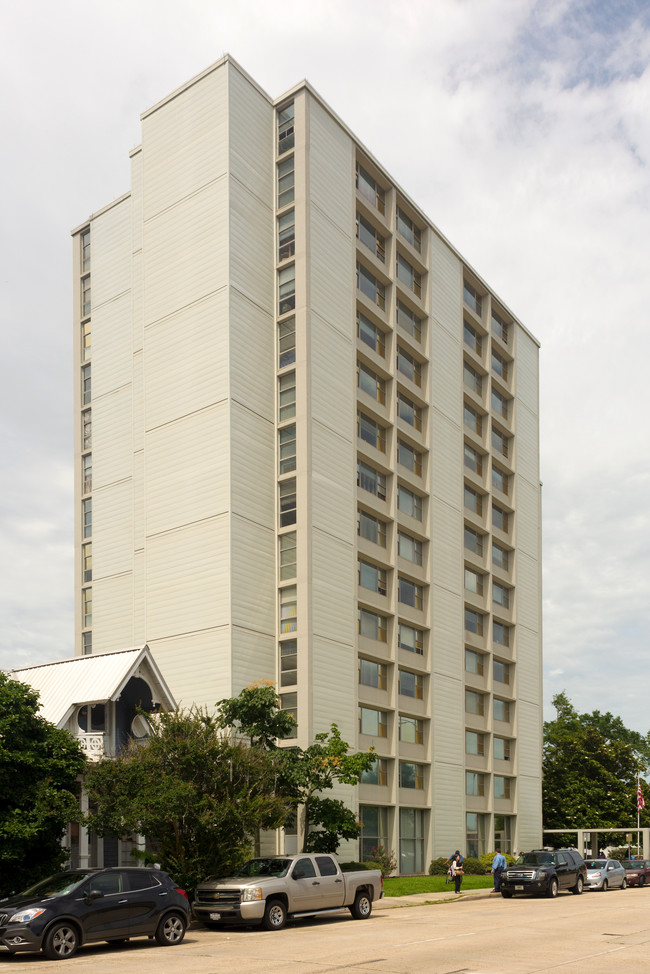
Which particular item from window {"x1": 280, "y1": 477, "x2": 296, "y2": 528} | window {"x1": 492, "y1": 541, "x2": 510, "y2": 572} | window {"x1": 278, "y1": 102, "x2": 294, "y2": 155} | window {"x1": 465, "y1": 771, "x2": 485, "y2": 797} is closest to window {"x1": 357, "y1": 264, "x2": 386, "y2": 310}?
window {"x1": 278, "y1": 102, "x2": 294, "y2": 155}

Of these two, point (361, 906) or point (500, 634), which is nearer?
point (361, 906)

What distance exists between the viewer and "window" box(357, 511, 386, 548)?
182ft

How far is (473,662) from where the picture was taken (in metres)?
67.8

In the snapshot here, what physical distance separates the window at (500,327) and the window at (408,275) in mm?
12435

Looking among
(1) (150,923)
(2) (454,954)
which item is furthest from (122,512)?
(2) (454,954)

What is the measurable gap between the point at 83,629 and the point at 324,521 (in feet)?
55.5

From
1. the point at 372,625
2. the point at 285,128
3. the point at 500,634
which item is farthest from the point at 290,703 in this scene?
the point at 285,128

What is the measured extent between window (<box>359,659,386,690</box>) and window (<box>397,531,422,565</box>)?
657cm

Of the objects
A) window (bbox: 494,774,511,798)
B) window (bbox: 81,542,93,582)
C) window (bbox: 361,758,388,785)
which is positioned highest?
window (bbox: 81,542,93,582)

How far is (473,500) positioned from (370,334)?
16831 mm

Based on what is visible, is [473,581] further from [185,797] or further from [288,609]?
[185,797]

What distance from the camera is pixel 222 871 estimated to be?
98.7 ft

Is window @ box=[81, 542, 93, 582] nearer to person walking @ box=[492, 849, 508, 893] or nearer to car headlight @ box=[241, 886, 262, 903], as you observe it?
person walking @ box=[492, 849, 508, 893]

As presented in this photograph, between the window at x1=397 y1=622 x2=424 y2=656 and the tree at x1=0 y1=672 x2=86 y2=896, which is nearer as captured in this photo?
the tree at x1=0 y1=672 x2=86 y2=896
